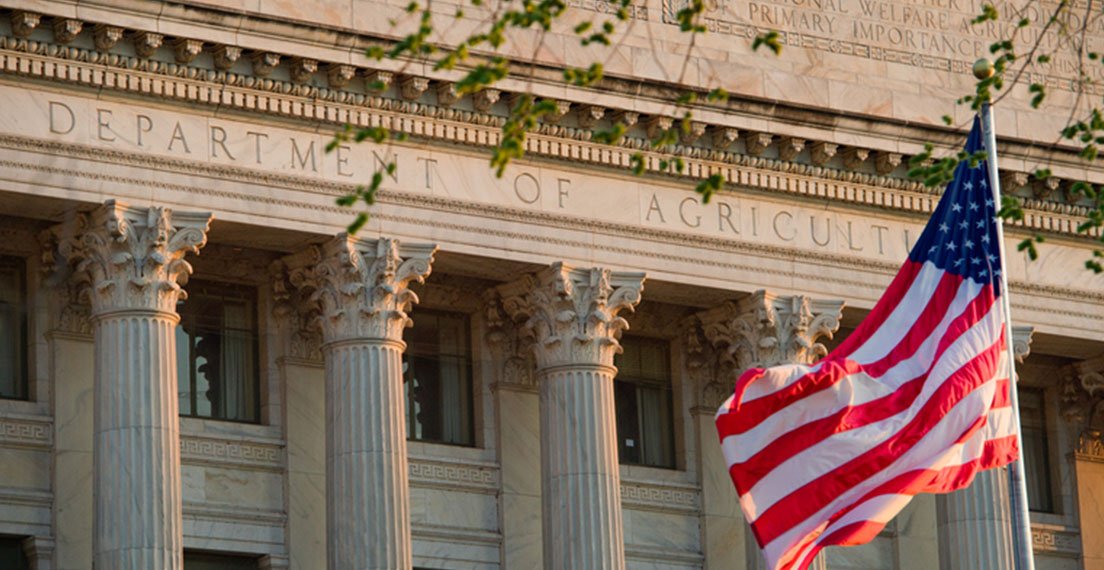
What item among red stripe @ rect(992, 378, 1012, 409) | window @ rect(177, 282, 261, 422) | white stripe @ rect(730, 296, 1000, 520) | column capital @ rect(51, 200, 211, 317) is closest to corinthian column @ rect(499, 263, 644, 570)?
window @ rect(177, 282, 261, 422)

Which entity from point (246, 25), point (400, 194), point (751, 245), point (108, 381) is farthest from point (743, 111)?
point (108, 381)

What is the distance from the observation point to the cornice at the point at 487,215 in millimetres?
39406

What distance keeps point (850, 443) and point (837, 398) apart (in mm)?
616

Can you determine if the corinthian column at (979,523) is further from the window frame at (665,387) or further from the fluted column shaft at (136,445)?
the fluted column shaft at (136,445)

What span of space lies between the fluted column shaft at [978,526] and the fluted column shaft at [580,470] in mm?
6620

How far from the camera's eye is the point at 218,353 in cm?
4291

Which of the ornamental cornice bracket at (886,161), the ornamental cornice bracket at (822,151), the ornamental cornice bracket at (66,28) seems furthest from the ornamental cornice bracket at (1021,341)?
the ornamental cornice bracket at (66,28)

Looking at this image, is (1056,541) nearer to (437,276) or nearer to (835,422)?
(437,276)

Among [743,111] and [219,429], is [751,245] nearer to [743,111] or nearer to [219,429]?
[743,111]

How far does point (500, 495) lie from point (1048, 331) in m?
10.6

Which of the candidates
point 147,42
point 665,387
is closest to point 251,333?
point 147,42

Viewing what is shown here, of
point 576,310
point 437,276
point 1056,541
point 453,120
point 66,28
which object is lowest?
point 1056,541

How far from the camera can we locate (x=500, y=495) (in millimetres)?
44906

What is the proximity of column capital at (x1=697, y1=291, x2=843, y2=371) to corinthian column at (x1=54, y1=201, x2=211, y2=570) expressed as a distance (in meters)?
10.1
